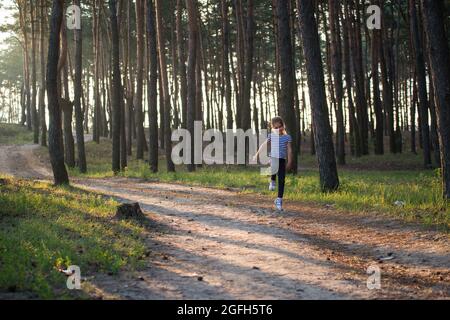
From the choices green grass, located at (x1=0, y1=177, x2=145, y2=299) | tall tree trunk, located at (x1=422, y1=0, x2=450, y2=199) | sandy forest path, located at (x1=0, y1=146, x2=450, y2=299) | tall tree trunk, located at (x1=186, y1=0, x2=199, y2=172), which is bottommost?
sandy forest path, located at (x1=0, y1=146, x2=450, y2=299)

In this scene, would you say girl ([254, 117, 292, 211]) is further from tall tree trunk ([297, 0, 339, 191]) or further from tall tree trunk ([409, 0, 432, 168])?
tall tree trunk ([409, 0, 432, 168])

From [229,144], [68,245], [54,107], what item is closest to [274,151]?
[68,245]

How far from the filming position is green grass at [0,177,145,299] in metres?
5.34

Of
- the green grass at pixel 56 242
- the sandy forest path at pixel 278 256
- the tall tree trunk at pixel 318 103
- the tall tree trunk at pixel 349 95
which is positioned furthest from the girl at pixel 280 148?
the tall tree trunk at pixel 349 95

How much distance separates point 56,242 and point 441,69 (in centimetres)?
880

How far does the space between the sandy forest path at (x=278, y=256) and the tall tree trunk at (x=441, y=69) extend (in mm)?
2186

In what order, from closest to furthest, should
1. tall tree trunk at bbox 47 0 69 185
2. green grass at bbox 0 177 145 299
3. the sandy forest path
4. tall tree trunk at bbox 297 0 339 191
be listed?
1. green grass at bbox 0 177 145 299
2. the sandy forest path
3. tall tree trunk at bbox 297 0 339 191
4. tall tree trunk at bbox 47 0 69 185

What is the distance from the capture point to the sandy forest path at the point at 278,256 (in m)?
5.52

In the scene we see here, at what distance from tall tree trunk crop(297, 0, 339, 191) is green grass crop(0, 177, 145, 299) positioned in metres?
6.20

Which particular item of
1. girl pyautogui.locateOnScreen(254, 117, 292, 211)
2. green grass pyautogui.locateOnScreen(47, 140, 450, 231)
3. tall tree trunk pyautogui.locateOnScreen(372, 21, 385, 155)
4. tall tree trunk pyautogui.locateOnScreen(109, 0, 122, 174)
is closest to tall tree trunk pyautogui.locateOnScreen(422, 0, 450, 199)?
green grass pyautogui.locateOnScreen(47, 140, 450, 231)
